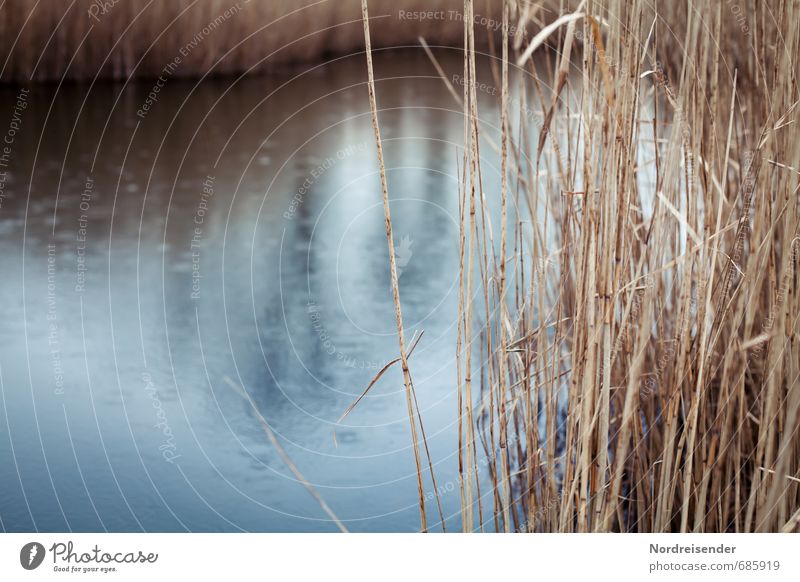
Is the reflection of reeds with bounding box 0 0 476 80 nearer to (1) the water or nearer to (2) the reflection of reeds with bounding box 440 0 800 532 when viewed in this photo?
(1) the water

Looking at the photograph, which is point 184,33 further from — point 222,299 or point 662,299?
point 662,299

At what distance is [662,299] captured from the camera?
99 centimetres

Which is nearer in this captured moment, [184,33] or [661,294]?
[661,294]

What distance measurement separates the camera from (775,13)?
915 mm

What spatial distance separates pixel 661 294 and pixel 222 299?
0.98 m

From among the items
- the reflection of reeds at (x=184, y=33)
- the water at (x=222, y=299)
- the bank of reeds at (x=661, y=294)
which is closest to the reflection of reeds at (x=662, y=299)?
the bank of reeds at (x=661, y=294)

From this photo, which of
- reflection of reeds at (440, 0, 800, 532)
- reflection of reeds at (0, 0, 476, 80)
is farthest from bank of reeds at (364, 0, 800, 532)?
reflection of reeds at (0, 0, 476, 80)
